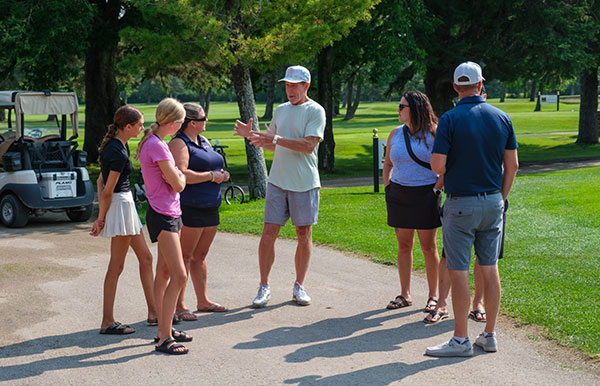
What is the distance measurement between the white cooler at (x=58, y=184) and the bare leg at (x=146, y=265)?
6.83 meters

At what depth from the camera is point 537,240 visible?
9656mm

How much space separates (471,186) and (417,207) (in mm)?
1168

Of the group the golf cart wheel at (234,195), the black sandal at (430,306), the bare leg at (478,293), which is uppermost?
the bare leg at (478,293)

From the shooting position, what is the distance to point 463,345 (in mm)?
4988

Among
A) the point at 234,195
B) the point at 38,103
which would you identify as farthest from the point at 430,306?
the point at 234,195

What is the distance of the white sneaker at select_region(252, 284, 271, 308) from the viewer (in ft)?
21.0

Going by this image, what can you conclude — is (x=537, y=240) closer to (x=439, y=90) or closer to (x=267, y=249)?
(x=267, y=249)

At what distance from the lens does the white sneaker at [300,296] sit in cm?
646

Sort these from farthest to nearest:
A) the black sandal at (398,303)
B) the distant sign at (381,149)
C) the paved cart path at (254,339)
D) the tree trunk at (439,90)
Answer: the tree trunk at (439,90) < the distant sign at (381,149) < the black sandal at (398,303) < the paved cart path at (254,339)

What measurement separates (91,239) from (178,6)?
514 cm

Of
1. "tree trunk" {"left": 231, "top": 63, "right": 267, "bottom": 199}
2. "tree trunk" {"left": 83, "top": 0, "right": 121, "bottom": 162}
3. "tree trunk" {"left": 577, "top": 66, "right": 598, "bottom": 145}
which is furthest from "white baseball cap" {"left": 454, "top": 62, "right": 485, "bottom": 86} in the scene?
"tree trunk" {"left": 577, "top": 66, "right": 598, "bottom": 145}

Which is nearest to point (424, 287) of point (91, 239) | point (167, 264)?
point (167, 264)

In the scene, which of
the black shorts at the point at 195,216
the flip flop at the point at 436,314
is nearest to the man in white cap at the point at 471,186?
the flip flop at the point at 436,314

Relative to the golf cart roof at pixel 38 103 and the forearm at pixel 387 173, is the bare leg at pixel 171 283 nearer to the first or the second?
the forearm at pixel 387 173
